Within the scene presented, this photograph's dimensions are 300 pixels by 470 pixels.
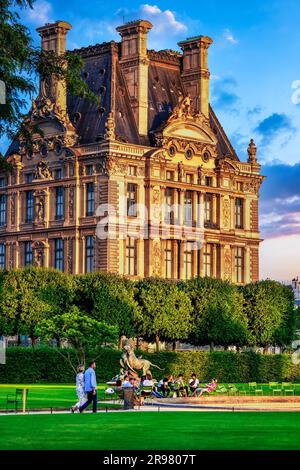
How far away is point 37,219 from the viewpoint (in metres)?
108

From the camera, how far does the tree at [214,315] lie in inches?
3676

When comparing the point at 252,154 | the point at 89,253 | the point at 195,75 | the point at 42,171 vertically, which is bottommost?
the point at 89,253

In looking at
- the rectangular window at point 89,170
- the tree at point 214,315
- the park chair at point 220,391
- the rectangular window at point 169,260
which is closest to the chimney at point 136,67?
the rectangular window at point 89,170

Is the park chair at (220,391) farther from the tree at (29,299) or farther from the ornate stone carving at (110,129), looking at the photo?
the ornate stone carving at (110,129)

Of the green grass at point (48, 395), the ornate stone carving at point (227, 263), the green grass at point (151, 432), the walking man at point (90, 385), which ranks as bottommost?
the green grass at point (48, 395)

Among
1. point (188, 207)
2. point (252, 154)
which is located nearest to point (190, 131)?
point (188, 207)

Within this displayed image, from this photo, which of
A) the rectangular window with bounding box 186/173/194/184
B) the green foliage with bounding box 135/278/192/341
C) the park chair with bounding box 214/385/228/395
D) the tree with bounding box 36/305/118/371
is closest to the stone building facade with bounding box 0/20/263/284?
the rectangular window with bounding box 186/173/194/184

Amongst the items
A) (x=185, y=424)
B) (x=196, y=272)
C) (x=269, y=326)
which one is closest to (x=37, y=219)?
(x=196, y=272)

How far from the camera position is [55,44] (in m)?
105

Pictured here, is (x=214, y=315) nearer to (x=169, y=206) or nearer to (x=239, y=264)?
(x=169, y=206)

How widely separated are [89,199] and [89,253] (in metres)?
3.94

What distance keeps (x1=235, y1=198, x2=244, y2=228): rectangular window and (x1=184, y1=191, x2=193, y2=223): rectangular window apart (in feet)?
19.6

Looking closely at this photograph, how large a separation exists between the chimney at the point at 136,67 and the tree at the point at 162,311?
1914 centimetres
